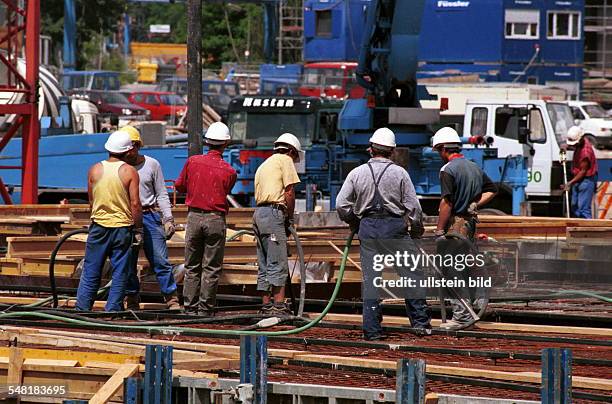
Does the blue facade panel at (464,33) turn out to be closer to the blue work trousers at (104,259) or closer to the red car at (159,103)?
the red car at (159,103)

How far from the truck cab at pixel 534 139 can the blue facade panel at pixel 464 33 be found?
28.6 meters

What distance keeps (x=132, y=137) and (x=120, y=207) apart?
800mm

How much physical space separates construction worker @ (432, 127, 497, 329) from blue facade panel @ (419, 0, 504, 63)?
137 feet

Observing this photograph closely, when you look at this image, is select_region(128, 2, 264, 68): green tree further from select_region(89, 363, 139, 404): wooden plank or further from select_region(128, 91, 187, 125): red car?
select_region(89, 363, 139, 404): wooden plank

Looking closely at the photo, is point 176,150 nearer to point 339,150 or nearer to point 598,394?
point 339,150

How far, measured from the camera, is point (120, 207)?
40.9 ft

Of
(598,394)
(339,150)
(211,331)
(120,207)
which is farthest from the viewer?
(339,150)

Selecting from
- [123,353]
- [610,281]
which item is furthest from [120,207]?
[610,281]

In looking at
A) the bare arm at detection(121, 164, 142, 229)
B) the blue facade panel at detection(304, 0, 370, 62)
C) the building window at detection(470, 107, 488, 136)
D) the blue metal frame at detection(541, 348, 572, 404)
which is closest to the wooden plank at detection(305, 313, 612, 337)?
the bare arm at detection(121, 164, 142, 229)

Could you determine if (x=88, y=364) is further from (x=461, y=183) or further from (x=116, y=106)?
(x=116, y=106)

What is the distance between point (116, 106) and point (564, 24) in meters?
19.6

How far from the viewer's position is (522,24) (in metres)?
55.1

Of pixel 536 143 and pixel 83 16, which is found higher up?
pixel 83 16

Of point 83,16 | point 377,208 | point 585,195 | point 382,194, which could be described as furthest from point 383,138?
point 83,16
